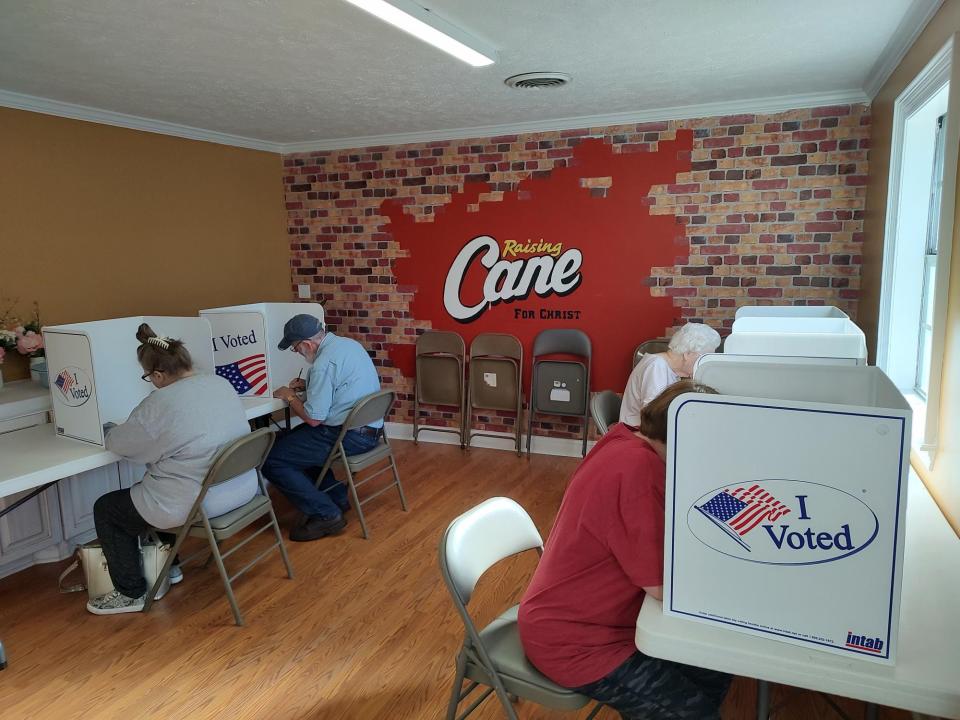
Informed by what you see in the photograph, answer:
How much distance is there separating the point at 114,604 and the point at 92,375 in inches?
38.9

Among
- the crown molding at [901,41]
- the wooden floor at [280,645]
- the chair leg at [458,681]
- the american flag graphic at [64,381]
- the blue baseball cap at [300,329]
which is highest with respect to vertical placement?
the crown molding at [901,41]

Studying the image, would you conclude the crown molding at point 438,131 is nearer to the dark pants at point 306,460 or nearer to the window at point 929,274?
the window at point 929,274

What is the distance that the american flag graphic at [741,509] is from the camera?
3.93ft

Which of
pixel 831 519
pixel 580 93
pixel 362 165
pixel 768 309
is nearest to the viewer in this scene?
pixel 831 519

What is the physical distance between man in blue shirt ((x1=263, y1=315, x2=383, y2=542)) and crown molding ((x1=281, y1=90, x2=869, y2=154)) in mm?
2003

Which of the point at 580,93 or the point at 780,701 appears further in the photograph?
the point at 580,93

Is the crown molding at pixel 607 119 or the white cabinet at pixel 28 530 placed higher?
the crown molding at pixel 607 119

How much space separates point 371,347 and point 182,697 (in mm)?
3418

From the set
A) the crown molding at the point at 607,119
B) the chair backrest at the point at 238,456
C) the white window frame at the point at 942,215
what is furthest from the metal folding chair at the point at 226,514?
the crown molding at the point at 607,119

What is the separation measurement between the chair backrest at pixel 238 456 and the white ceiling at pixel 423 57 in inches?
63.0

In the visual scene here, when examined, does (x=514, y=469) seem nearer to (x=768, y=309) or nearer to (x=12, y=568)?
(x=768, y=309)

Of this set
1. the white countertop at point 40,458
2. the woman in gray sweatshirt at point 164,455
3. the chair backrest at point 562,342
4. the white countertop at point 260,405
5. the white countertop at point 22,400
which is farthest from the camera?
the chair backrest at point 562,342

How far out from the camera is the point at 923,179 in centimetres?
292

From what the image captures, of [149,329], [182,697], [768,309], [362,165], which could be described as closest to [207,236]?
[362,165]
